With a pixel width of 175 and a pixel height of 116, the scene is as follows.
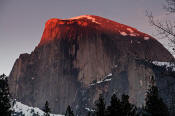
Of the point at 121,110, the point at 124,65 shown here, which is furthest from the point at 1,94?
the point at 124,65

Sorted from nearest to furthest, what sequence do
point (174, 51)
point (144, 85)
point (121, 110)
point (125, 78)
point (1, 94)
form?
1. point (174, 51)
2. point (121, 110)
3. point (1, 94)
4. point (144, 85)
5. point (125, 78)

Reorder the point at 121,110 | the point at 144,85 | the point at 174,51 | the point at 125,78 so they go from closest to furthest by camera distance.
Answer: the point at 174,51 < the point at 121,110 < the point at 144,85 < the point at 125,78

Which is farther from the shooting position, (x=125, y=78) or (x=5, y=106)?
(x=125, y=78)

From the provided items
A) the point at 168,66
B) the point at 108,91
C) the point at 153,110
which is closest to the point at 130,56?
the point at 108,91

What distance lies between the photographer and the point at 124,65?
197 meters

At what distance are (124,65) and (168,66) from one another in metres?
193

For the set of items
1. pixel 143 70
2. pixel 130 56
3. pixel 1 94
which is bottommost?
pixel 1 94

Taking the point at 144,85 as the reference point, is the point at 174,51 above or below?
below

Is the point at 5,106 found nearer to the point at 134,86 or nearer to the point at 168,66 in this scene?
the point at 168,66

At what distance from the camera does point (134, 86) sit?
7047 inches

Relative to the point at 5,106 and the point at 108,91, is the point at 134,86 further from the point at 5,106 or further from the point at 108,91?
the point at 5,106

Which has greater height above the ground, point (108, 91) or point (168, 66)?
point (108, 91)

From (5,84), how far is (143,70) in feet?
512

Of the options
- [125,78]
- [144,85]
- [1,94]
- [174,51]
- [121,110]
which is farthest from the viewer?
[125,78]
